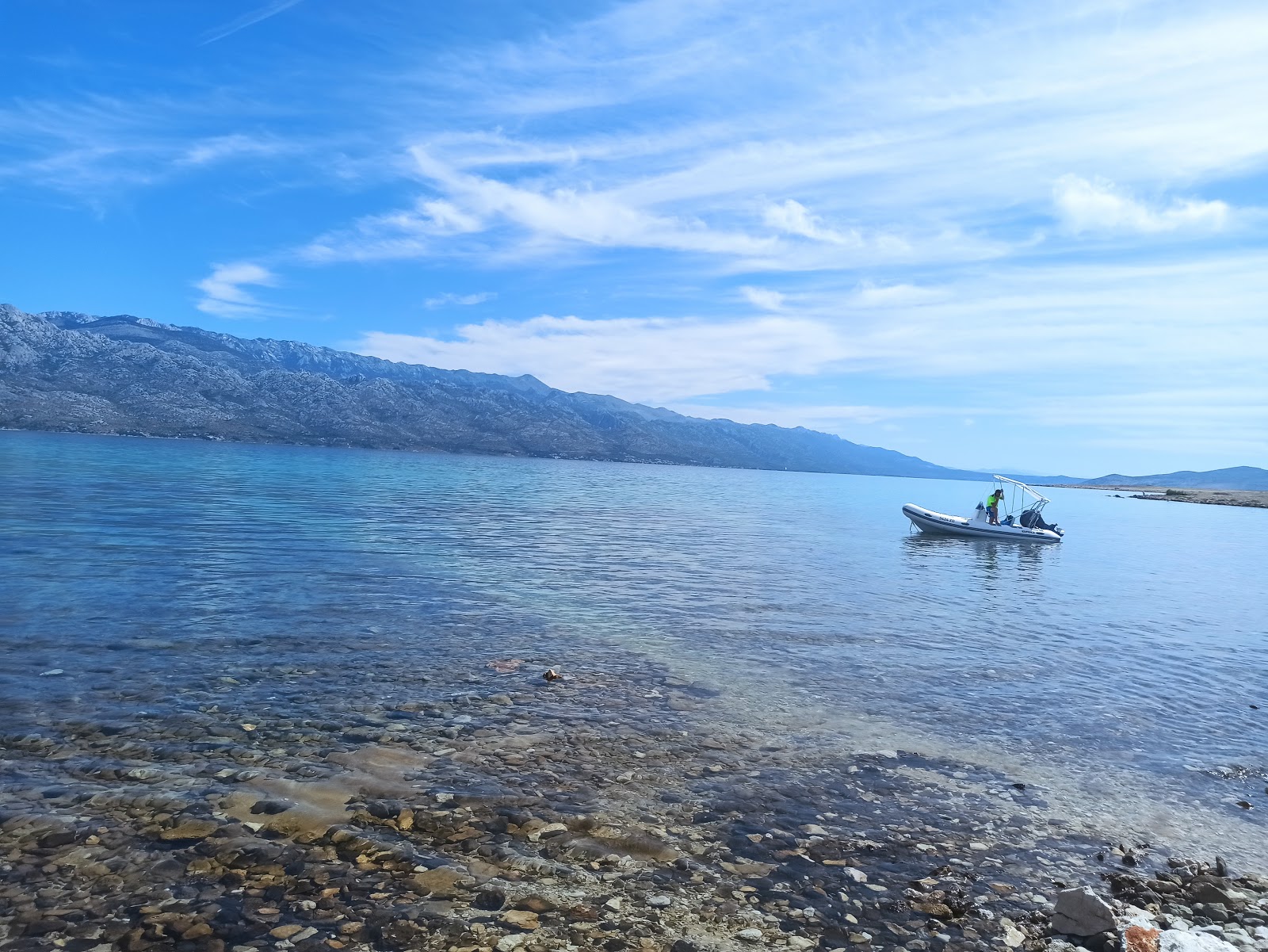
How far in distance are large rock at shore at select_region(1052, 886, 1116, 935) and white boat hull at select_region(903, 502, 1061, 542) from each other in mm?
51495

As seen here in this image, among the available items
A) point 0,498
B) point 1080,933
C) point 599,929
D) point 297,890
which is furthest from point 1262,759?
point 0,498

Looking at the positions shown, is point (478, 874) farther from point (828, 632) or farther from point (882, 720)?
point (828, 632)

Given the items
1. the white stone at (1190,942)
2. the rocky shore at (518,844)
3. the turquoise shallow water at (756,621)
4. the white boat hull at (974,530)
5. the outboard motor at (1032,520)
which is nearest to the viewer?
the rocky shore at (518,844)

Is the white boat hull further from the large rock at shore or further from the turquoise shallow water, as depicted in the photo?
the large rock at shore

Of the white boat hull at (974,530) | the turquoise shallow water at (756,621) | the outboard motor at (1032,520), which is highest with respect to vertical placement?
the outboard motor at (1032,520)

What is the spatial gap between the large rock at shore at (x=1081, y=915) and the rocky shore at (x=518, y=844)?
0.02 metres

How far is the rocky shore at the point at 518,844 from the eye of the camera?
259 inches

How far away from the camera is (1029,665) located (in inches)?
730

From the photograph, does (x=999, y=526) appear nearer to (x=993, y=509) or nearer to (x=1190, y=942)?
(x=993, y=509)

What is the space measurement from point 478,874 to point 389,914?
41.2 inches

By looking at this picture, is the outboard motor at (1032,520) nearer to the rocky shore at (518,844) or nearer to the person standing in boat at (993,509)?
the person standing in boat at (993,509)

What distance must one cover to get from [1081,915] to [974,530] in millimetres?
52924

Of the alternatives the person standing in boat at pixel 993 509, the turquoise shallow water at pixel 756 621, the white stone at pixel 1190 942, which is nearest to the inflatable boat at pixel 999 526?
the person standing in boat at pixel 993 509

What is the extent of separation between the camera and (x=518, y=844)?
8109mm
